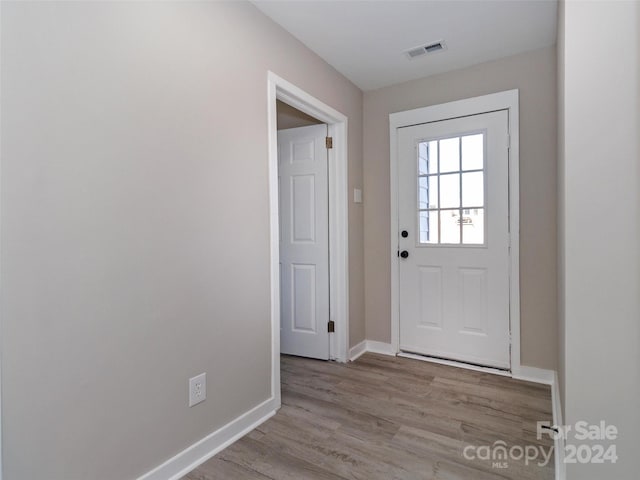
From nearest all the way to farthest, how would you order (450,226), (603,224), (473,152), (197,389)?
(603,224), (197,389), (473,152), (450,226)

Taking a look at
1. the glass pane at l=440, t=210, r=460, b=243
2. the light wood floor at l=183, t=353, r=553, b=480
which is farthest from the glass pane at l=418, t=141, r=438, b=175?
the light wood floor at l=183, t=353, r=553, b=480

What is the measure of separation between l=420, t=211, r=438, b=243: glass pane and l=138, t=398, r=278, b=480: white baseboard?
5.70 ft

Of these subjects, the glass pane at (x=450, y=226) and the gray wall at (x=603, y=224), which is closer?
the gray wall at (x=603, y=224)

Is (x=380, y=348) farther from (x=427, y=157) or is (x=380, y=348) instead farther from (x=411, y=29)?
(x=411, y=29)

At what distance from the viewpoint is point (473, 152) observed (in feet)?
9.16

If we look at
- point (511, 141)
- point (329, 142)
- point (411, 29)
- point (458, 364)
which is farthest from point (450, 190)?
point (458, 364)

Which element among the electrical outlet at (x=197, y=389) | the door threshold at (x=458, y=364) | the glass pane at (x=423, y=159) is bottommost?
the door threshold at (x=458, y=364)

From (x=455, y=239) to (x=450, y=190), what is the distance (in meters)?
0.40

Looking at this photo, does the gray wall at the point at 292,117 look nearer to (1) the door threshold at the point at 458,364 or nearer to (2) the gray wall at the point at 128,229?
(2) the gray wall at the point at 128,229

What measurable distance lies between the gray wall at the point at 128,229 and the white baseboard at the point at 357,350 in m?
1.12

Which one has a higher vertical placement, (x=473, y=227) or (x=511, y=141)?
(x=511, y=141)

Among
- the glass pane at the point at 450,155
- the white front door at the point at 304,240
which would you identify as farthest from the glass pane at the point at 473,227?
the white front door at the point at 304,240

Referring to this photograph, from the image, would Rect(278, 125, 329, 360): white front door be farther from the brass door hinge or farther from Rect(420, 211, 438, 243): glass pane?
Rect(420, 211, 438, 243): glass pane

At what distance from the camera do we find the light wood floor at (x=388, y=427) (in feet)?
5.32
